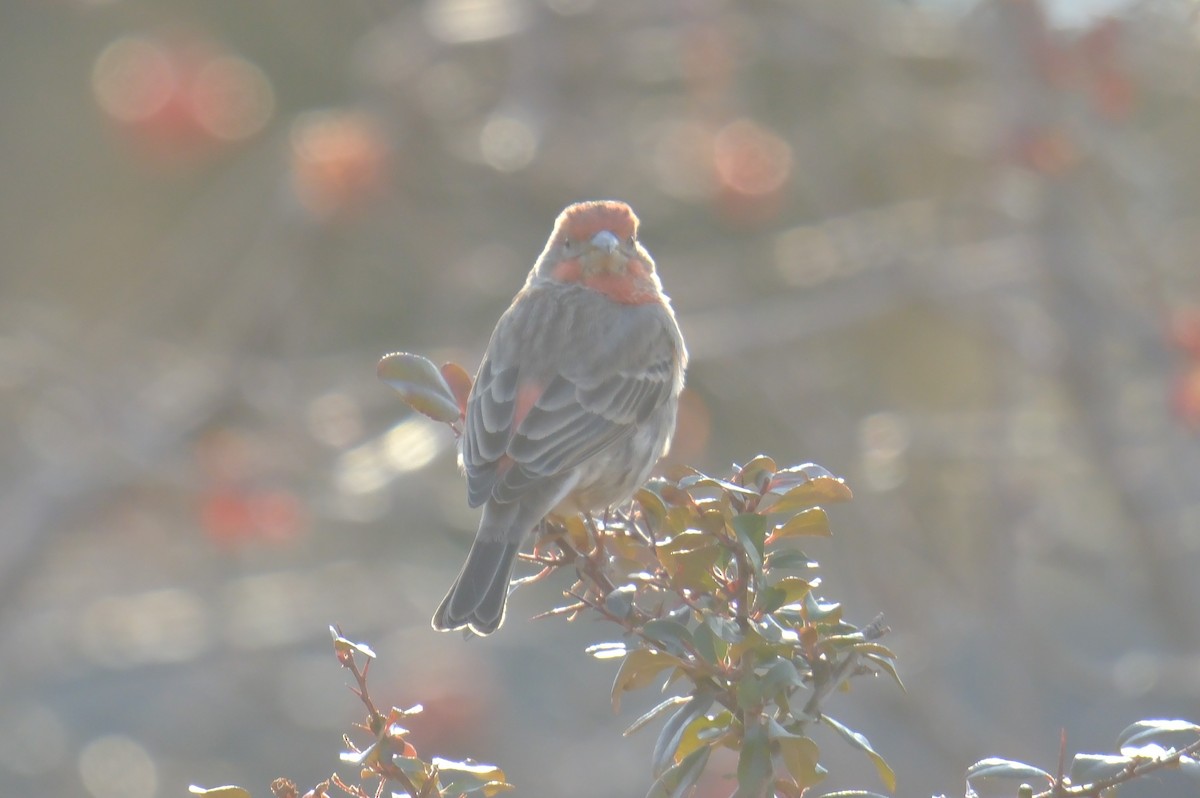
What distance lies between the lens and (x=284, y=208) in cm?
695

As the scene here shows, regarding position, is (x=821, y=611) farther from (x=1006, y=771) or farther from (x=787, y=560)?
(x=1006, y=771)

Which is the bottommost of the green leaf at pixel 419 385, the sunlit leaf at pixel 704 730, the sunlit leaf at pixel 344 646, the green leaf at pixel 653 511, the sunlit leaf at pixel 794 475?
the sunlit leaf at pixel 704 730

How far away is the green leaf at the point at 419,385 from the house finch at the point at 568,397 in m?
0.60

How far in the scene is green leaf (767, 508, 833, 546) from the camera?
2184 millimetres

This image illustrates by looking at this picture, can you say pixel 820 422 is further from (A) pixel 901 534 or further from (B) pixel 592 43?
(B) pixel 592 43

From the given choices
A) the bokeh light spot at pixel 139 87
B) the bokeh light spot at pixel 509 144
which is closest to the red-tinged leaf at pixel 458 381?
the bokeh light spot at pixel 509 144

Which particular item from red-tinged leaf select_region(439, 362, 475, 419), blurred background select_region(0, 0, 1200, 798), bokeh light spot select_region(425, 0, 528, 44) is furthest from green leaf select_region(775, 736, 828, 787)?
bokeh light spot select_region(425, 0, 528, 44)

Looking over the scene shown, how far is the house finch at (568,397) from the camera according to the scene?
11.4 feet

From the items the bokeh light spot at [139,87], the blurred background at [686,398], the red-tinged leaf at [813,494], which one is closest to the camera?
the red-tinged leaf at [813,494]

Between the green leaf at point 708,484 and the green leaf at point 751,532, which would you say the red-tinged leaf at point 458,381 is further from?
the green leaf at point 751,532

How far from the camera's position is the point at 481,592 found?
3250 millimetres

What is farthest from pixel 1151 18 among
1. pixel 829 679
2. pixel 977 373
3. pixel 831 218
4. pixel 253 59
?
pixel 253 59

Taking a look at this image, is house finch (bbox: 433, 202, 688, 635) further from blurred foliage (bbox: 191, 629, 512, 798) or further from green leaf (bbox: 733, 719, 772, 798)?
green leaf (bbox: 733, 719, 772, 798)

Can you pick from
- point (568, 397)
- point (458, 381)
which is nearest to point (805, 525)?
point (458, 381)
